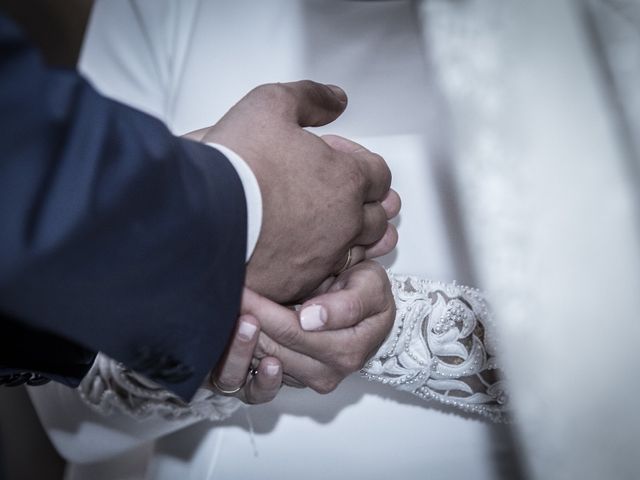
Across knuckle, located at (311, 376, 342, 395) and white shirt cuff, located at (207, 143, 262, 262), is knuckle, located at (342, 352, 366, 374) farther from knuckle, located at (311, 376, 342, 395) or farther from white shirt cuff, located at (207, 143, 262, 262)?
white shirt cuff, located at (207, 143, 262, 262)

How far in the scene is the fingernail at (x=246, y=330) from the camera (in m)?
0.62

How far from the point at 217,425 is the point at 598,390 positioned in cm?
60

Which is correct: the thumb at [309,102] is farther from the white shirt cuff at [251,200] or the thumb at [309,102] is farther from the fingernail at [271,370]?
the fingernail at [271,370]

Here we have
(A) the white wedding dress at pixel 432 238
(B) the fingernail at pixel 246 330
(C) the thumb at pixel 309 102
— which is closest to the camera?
(A) the white wedding dress at pixel 432 238

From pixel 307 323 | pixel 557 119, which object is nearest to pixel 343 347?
pixel 307 323

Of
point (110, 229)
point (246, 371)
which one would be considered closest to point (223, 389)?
point (246, 371)

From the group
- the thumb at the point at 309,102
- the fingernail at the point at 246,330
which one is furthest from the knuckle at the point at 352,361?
the thumb at the point at 309,102

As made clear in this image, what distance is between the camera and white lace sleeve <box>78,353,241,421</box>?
75 cm

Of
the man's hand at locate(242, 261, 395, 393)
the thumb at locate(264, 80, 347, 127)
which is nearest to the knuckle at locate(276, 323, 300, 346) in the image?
the man's hand at locate(242, 261, 395, 393)

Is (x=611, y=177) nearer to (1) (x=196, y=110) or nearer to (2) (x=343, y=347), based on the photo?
(2) (x=343, y=347)

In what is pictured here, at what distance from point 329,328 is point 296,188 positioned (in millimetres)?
154

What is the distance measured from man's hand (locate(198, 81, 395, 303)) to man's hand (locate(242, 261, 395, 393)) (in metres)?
0.04

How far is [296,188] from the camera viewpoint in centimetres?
67

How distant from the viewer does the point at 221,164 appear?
1.93 ft
